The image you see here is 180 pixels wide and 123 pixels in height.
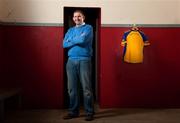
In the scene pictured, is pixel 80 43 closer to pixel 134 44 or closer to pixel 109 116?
pixel 134 44

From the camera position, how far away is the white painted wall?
14.6ft

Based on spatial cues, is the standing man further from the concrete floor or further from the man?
the man

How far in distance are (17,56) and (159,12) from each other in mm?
2049

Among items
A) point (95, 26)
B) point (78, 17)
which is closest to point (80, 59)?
point (78, 17)

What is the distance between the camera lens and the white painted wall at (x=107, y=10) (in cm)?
444

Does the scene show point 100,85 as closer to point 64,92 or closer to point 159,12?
point 64,92

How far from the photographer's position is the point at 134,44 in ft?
14.2

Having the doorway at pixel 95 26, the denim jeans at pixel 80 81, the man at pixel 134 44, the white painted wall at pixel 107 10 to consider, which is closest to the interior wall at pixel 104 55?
the white painted wall at pixel 107 10

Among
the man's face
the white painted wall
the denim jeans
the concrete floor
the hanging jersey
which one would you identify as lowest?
the concrete floor

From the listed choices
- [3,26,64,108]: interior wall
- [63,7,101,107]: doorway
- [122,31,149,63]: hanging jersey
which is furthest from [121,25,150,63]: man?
[3,26,64,108]: interior wall

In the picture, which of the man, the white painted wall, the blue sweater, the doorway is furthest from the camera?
the doorway

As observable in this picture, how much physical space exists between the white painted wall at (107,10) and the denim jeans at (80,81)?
2.83 ft

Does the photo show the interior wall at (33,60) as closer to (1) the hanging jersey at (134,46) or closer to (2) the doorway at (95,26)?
(2) the doorway at (95,26)

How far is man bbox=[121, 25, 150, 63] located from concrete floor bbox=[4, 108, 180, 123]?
70 centimetres
